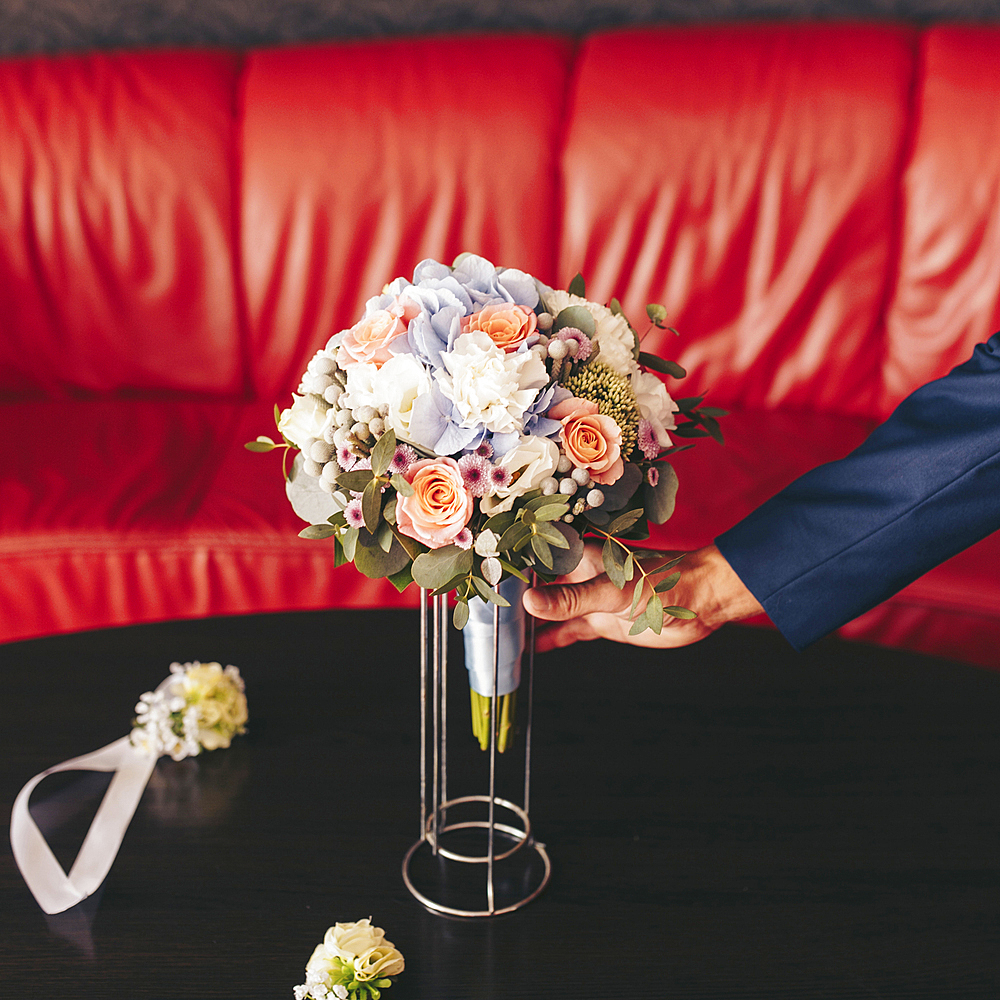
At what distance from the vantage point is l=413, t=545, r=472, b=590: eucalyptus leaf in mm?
576

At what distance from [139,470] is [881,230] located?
1.50 meters

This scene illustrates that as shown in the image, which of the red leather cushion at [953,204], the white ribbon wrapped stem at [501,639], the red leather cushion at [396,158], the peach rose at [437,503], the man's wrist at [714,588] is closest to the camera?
the peach rose at [437,503]

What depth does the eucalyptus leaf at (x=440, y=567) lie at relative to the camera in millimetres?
576

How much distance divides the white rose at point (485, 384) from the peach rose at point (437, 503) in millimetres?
32


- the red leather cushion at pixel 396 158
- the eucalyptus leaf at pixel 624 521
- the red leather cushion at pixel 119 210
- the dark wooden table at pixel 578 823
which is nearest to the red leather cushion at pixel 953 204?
the red leather cushion at pixel 396 158

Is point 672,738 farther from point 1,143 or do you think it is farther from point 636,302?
point 1,143

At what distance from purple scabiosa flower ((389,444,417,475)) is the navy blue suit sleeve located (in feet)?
1.16

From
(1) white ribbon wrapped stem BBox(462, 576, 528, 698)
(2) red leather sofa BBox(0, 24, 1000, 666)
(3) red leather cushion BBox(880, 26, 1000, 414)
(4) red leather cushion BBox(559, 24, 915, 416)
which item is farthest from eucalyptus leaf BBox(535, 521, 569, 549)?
(3) red leather cushion BBox(880, 26, 1000, 414)

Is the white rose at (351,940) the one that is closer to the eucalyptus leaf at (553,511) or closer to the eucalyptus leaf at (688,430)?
the eucalyptus leaf at (553,511)

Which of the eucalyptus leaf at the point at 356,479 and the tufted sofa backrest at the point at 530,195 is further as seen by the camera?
the tufted sofa backrest at the point at 530,195

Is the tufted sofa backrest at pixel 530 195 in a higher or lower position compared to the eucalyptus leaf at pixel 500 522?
lower

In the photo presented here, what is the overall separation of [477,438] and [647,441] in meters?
0.12

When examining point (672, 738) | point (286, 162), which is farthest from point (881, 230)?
point (672, 738)

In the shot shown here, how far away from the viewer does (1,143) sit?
6.49 feet
